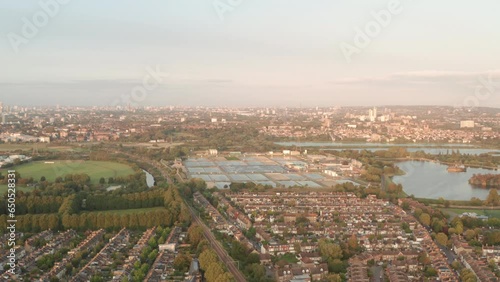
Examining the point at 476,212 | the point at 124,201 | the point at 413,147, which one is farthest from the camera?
the point at 413,147

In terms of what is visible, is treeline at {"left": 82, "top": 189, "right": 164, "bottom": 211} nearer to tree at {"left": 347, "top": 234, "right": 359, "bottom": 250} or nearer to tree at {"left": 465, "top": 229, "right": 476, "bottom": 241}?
tree at {"left": 347, "top": 234, "right": 359, "bottom": 250}

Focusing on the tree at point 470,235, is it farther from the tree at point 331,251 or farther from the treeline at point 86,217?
the treeline at point 86,217

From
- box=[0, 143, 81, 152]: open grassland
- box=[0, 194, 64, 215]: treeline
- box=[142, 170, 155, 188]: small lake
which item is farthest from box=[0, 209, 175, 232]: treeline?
box=[0, 143, 81, 152]: open grassland

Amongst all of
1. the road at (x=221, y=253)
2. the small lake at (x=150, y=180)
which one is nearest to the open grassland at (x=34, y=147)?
the small lake at (x=150, y=180)

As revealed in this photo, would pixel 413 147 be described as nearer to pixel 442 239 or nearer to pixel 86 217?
pixel 442 239

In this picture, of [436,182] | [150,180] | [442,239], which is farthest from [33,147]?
[442,239]
